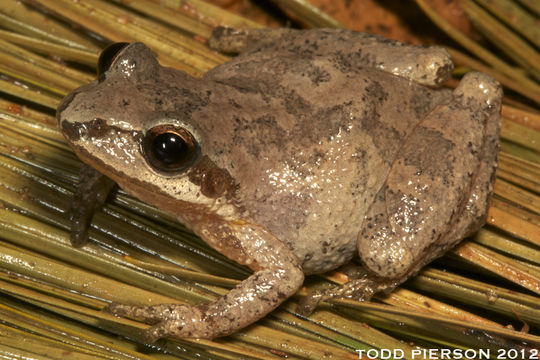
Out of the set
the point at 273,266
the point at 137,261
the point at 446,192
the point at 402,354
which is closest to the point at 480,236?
the point at 446,192

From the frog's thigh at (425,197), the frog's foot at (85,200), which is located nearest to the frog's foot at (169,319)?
the frog's foot at (85,200)

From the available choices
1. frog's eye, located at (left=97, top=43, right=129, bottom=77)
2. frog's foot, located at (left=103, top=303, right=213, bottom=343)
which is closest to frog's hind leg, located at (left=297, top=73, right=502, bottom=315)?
frog's foot, located at (left=103, top=303, right=213, bottom=343)

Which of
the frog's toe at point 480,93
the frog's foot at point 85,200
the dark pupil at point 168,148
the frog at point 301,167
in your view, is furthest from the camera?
the frog's toe at point 480,93

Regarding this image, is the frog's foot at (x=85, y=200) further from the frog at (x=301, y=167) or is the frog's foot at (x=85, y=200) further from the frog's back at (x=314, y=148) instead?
the frog's back at (x=314, y=148)

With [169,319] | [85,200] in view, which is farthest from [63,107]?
[169,319]

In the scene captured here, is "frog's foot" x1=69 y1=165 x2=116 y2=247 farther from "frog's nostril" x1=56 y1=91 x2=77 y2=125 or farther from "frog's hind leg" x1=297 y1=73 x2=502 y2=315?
"frog's hind leg" x1=297 y1=73 x2=502 y2=315

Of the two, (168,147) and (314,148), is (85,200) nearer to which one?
(168,147)
